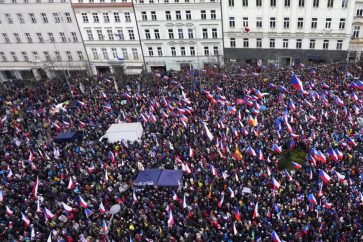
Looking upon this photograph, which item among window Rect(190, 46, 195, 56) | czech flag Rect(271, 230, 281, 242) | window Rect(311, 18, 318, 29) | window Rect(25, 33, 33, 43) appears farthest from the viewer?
window Rect(25, 33, 33, 43)

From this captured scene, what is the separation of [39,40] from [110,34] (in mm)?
11104

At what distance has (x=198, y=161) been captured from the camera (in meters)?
29.9

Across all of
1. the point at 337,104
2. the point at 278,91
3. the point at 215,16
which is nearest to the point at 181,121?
the point at 278,91

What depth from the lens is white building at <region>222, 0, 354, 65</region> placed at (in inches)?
1700

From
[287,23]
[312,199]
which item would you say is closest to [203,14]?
[287,23]

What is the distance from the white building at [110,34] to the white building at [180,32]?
4.46ft

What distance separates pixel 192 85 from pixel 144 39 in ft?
36.1

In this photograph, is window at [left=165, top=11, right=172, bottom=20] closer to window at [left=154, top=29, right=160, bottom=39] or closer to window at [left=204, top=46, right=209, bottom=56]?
window at [left=154, top=29, right=160, bottom=39]

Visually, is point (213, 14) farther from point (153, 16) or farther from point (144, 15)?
point (144, 15)

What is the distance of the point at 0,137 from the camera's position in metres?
38.8

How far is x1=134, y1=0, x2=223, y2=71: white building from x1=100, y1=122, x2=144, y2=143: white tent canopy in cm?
1853

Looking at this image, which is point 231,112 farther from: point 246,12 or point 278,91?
point 246,12

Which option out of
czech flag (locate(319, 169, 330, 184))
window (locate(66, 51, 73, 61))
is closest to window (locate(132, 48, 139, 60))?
window (locate(66, 51, 73, 61))

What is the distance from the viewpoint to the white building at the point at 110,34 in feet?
157
